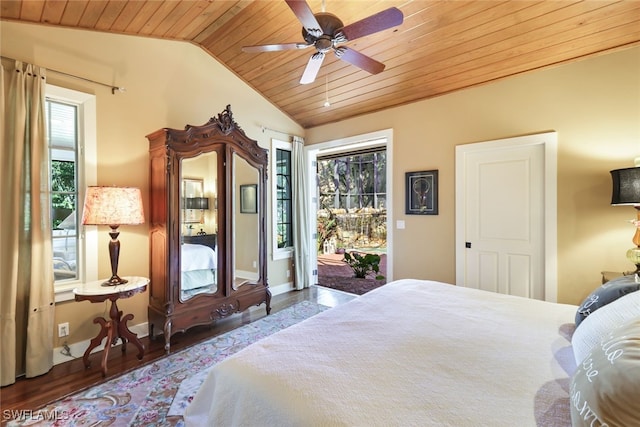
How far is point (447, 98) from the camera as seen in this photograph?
3393 mm

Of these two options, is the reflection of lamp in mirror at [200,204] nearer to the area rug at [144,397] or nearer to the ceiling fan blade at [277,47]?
the area rug at [144,397]

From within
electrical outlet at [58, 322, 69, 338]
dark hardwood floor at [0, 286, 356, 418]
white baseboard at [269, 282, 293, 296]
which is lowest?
dark hardwood floor at [0, 286, 356, 418]

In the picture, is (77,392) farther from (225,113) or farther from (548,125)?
(548,125)

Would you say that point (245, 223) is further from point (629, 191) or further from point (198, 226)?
point (629, 191)

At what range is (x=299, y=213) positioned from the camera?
15.0 ft

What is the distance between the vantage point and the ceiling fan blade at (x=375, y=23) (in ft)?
5.67

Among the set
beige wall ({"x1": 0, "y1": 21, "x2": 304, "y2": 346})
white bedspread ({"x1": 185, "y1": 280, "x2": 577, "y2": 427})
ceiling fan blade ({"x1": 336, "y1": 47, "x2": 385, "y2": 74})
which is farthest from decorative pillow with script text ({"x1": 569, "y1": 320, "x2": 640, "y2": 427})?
beige wall ({"x1": 0, "y1": 21, "x2": 304, "y2": 346})

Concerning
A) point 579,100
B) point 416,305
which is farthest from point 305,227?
point 579,100

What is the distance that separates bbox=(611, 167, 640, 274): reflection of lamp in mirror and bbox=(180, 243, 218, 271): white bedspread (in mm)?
3496

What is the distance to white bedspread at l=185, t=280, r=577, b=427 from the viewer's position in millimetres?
874

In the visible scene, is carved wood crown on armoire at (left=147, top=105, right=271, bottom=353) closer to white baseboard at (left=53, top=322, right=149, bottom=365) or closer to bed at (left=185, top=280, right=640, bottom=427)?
white baseboard at (left=53, top=322, right=149, bottom=365)

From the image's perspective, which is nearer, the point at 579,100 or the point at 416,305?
the point at 416,305

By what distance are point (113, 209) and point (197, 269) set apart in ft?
3.08

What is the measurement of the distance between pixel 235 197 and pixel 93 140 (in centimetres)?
136
